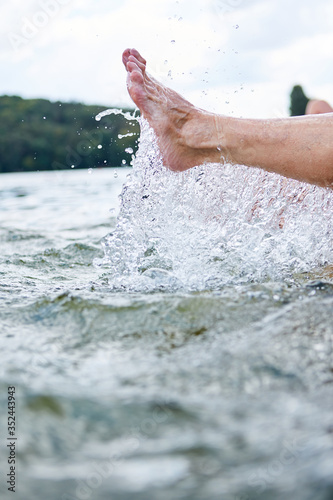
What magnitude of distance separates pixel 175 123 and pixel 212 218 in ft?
1.49

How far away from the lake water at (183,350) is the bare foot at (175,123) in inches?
5.9

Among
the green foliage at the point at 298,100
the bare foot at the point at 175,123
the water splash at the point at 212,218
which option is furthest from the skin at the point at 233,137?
the green foliage at the point at 298,100

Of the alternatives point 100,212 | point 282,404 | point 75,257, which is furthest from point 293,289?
point 100,212

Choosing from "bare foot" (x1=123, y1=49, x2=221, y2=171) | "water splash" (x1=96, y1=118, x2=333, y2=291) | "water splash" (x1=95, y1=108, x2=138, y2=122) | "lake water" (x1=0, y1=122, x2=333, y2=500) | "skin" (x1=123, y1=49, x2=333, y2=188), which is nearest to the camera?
"lake water" (x1=0, y1=122, x2=333, y2=500)

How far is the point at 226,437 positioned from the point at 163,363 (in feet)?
1.02

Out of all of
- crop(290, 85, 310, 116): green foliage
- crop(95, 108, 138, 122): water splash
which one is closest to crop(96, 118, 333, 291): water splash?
crop(95, 108, 138, 122): water splash

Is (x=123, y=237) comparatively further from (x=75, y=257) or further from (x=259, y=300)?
(x=259, y=300)

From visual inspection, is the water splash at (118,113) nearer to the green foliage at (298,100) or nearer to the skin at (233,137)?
the skin at (233,137)

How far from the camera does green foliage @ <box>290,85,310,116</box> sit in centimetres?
2701

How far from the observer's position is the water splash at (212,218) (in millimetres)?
2307

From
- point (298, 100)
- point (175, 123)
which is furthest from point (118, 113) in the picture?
point (298, 100)

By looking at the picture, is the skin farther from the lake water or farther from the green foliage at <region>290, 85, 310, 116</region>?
the green foliage at <region>290, 85, 310, 116</region>

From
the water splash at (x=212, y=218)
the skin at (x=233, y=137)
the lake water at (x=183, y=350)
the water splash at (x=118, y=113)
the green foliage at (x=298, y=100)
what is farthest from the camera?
the green foliage at (x=298, y=100)

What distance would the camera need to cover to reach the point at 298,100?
27.2 meters
